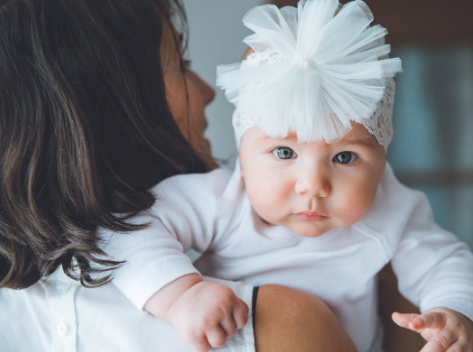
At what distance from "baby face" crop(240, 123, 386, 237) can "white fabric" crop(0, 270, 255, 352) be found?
17 centimetres

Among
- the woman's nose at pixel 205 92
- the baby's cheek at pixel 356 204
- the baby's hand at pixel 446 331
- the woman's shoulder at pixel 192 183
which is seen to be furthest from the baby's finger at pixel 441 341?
the woman's nose at pixel 205 92

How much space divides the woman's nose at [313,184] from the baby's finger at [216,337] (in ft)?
0.90

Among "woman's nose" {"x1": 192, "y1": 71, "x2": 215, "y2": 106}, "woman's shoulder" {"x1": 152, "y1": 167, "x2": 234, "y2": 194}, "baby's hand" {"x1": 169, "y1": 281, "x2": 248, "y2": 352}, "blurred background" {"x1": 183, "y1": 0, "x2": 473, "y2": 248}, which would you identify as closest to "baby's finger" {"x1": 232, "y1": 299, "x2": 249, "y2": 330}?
Result: "baby's hand" {"x1": 169, "y1": 281, "x2": 248, "y2": 352}

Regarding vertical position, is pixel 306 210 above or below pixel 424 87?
above

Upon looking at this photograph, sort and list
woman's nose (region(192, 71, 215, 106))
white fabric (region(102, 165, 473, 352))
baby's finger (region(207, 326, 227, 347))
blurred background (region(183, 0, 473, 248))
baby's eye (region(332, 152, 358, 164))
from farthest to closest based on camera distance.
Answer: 1. blurred background (region(183, 0, 473, 248))
2. woman's nose (region(192, 71, 215, 106))
3. white fabric (region(102, 165, 473, 352))
4. baby's eye (region(332, 152, 358, 164))
5. baby's finger (region(207, 326, 227, 347))

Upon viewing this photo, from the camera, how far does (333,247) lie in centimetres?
102

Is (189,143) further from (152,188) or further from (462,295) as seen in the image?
(462,295)

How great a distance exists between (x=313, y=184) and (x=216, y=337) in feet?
1.00

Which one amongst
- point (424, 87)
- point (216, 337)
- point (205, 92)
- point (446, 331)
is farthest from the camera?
point (424, 87)

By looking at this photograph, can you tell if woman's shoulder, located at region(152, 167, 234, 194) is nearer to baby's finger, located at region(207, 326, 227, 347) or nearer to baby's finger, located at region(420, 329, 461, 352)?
baby's finger, located at region(207, 326, 227, 347)

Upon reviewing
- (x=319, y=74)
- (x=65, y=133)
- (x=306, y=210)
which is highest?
(x=319, y=74)

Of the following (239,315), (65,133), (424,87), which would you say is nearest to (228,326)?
(239,315)

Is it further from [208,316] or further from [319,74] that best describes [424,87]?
[208,316]

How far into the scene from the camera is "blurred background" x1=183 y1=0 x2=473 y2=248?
2289 mm
